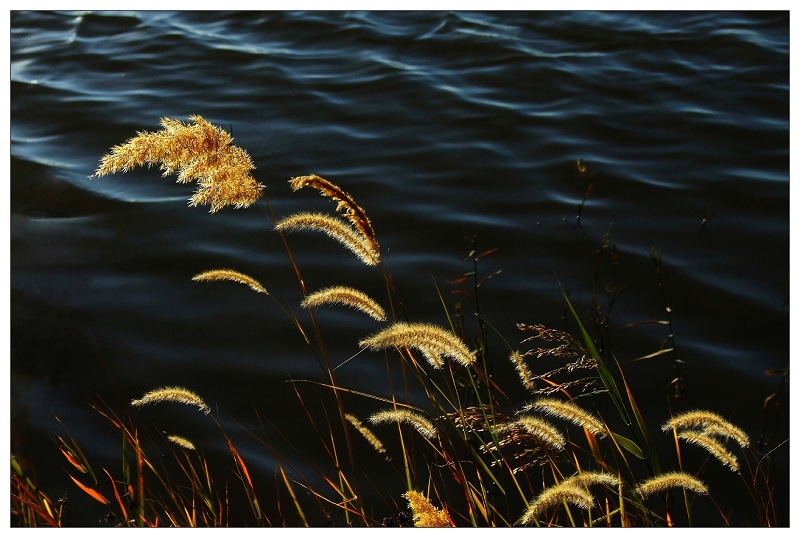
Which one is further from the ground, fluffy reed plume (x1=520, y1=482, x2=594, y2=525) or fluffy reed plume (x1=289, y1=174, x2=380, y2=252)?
fluffy reed plume (x1=289, y1=174, x2=380, y2=252)

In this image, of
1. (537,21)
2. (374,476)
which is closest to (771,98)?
(537,21)

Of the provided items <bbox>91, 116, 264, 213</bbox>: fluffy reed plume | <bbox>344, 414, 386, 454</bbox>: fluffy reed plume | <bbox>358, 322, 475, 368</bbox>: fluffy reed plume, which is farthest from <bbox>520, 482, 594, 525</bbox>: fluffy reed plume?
<bbox>91, 116, 264, 213</bbox>: fluffy reed plume

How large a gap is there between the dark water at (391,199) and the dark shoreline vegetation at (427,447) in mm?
74

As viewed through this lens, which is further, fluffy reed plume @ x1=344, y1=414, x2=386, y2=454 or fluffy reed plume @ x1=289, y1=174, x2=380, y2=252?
fluffy reed plume @ x1=344, y1=414, x2=386, y2=454

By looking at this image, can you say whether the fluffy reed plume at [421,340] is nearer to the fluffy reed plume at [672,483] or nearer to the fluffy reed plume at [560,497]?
the fluffy reed plume at [560,497]

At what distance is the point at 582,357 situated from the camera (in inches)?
80.7

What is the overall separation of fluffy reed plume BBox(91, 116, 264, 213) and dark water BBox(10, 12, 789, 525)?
1073 millimetres

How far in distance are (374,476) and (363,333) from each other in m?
0.78

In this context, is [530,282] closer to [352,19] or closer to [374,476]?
[374,476]

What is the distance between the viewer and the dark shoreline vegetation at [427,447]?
203 cm

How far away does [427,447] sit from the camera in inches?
110

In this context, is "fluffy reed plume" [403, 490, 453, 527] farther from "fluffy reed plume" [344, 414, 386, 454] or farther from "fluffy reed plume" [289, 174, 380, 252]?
"fluffy reed plume" [289, 174, 380, 252]

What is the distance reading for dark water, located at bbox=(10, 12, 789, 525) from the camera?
3.19 meters

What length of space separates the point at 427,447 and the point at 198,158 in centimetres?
129
